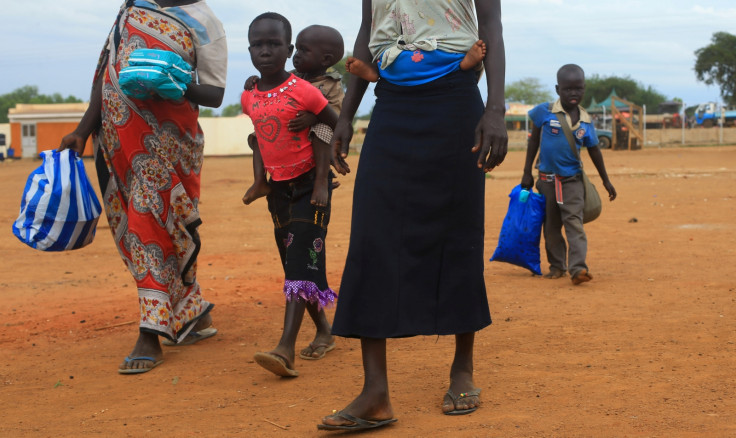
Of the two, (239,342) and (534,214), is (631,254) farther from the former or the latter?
(239,342)

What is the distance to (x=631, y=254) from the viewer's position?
25.6 ft

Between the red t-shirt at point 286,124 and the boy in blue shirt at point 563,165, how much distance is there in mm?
3032

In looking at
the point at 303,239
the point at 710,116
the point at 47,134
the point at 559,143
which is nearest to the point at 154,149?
the point at 303,239

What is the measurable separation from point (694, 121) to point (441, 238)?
166ft

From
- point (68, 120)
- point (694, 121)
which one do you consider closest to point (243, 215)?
point (68, 120)

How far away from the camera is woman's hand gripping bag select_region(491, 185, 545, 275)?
6.84 m

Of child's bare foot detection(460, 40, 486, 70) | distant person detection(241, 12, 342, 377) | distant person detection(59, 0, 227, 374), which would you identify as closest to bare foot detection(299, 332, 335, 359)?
distant person detection(241, 12, 342, 377)

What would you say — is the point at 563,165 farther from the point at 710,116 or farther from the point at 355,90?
the point at 710,116

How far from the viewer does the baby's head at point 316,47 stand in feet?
14.6

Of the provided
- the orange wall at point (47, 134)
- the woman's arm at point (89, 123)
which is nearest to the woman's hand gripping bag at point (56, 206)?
the woman's arm at point (89, 123)

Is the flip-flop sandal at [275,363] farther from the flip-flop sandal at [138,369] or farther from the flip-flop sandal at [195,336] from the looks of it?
the flip-flop sandal at [195,336]

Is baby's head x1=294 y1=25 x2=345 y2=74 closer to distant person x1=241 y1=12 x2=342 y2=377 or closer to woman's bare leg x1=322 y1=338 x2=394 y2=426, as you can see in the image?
distant person x1=241 y1=12 x2=342 y2=377

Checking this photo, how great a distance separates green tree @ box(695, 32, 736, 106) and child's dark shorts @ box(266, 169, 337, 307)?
2122 inches

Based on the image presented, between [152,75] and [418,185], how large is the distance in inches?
68.7
